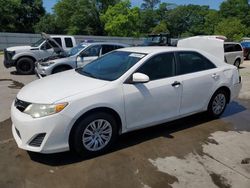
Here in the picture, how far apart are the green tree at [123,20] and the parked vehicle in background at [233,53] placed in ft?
105

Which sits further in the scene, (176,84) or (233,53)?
(233,53)

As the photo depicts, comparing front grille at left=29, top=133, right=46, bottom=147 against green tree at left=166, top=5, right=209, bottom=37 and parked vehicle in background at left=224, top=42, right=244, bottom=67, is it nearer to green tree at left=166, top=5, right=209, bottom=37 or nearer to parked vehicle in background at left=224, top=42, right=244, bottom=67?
parked vehicle in background at left=224, top=42, right=244, bottom=67

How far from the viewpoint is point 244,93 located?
8.44 m

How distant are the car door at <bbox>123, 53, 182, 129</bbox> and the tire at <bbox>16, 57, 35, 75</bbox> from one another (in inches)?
355

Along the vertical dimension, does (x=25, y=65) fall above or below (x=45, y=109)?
below

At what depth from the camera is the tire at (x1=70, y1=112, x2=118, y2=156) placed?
381 centimetres

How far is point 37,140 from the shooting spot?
3.66 meters

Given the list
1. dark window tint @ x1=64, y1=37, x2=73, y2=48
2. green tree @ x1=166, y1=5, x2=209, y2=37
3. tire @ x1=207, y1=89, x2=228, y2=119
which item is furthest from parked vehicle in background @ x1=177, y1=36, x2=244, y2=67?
green tree @ x1=166, y1=5, x2=209, y2=37

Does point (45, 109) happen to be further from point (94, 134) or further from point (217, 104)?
point (217, 104)

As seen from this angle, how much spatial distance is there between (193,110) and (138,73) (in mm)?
1545

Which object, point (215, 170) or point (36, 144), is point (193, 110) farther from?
point (36, 144)

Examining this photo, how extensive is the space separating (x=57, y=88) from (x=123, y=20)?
141ft

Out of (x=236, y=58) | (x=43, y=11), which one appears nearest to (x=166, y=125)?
(x=236, y=58)

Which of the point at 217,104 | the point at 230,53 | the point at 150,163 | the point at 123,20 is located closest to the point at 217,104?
the point at 217,104
